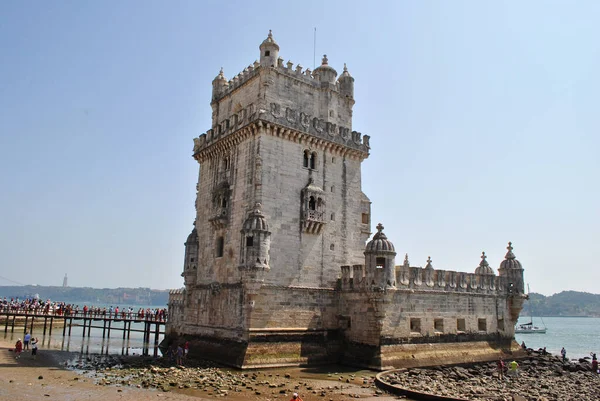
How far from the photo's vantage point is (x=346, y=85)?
113 feet

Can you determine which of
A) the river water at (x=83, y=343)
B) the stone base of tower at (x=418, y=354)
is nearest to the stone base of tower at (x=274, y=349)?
the stone base of tower at (x=418, y=354)

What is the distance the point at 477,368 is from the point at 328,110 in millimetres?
18584

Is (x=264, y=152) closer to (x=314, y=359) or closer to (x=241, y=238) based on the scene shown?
(x=241, y=238)

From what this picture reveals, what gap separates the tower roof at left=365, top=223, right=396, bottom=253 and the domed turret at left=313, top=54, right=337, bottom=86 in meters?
11.3

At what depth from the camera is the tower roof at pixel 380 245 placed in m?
27.8

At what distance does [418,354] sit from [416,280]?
430cm

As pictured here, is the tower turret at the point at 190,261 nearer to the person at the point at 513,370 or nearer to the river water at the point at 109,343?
the river water at the point at 109,343

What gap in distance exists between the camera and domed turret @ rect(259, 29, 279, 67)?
30781 millimetres

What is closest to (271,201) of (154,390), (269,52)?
(269,52)

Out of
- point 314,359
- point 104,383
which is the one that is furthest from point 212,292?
point 104,383

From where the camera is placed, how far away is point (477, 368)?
29266mm

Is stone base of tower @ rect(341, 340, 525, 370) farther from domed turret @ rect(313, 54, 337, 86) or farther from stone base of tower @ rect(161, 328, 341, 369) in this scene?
domed turret @ rect(313, 54, 337, 86)

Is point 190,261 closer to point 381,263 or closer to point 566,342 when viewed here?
point 381,263

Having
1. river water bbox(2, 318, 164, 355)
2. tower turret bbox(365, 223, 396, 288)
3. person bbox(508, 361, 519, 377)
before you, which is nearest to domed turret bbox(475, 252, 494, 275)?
A: person bbox(508, 361, 519, 377)
